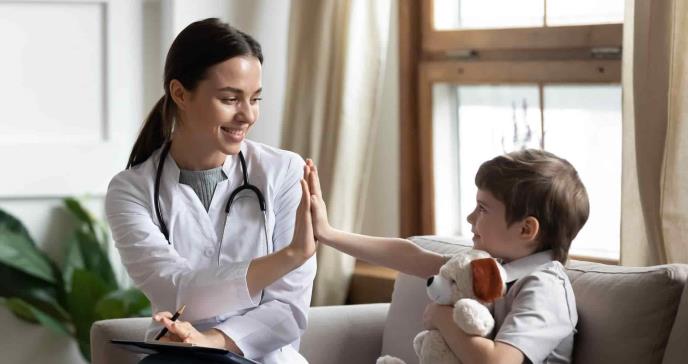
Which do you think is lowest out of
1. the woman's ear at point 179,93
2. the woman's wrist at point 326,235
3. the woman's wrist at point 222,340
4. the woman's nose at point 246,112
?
the woman's wrist at point 222,340

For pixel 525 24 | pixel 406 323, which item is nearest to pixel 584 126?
pixel 525 24

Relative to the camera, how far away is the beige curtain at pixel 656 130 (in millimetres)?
2582

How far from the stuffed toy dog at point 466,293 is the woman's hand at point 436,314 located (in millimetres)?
11

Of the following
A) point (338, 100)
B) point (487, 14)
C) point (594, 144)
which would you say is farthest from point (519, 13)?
point (338, 100)

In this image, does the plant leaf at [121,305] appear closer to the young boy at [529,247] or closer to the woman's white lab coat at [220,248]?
the woman's white lab coat at [220,248]

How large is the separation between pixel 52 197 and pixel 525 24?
1.64 meters

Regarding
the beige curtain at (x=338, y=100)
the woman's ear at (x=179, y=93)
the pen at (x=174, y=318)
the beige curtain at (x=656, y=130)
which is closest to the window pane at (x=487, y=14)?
the beige curtain at (x=338, y=100)

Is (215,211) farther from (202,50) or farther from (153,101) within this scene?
(153,101)

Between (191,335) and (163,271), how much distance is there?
17 centimetres

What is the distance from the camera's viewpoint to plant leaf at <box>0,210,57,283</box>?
3.76 m

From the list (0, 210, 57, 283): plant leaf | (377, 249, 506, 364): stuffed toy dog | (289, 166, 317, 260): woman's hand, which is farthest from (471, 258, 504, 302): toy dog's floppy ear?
(0, 210, 57, 283): plant leaf

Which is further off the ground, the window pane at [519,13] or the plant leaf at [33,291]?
the window pane at [519,13]

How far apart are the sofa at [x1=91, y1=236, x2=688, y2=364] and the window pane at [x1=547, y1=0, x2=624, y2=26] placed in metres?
0.87

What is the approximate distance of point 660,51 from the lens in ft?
8.63
